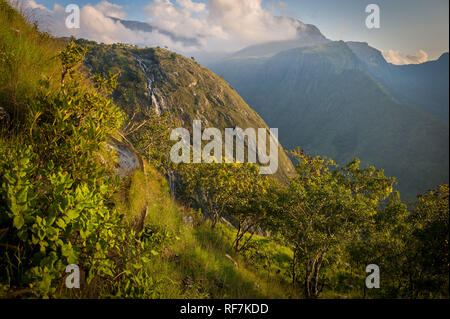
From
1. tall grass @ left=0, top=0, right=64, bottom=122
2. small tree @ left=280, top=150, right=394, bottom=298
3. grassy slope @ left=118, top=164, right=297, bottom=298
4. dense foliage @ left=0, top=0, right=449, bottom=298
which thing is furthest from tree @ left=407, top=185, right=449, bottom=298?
tall grass @ left=0, top=0, right=64, bottom=122

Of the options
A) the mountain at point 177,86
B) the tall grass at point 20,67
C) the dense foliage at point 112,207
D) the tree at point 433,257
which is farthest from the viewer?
the mountain at point 177,86

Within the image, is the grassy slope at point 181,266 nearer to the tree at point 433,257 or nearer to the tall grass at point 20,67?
the tall grass at point 20,67

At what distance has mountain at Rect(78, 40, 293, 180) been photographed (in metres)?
114

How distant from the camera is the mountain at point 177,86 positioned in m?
114

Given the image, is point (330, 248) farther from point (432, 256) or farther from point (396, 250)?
point (396, 250)

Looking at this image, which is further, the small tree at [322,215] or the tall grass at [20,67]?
the small tree at [322,215]

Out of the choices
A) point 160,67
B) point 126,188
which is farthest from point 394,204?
point 160,67

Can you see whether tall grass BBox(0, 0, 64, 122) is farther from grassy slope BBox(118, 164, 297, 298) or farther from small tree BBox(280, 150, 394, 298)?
small tree BBox(280, 150, 394, 298)

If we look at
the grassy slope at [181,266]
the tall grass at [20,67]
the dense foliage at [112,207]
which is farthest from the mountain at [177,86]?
the grassy slope at [181,266]

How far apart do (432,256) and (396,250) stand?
7571 mm

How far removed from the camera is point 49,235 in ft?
6.87

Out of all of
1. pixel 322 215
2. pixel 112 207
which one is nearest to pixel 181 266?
pixel 112 207
